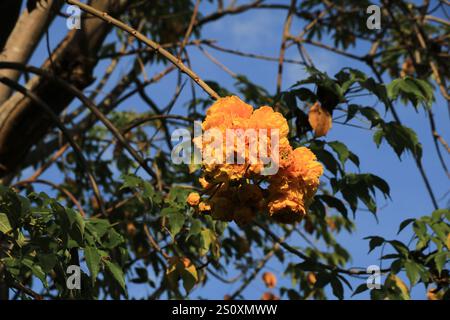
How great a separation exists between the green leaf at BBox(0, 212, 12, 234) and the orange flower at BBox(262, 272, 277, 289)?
3627mm

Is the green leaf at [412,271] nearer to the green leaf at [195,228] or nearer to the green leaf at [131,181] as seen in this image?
the green leaf at [195,228]

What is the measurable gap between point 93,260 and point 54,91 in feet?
5.79

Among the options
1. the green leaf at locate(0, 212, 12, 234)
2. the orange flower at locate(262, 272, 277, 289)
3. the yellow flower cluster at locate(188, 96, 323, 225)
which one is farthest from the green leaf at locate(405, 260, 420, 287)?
the orange flower at locate(262, 272, 277, 289)

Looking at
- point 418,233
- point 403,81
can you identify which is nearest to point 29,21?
point 403,81

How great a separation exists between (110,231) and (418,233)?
1.31 m

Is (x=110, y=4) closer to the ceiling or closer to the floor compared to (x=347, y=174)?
closer to the ceiling

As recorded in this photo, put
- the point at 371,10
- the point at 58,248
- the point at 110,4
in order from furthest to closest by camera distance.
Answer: the point at 371,10, the point at 110,4, the point at 58,248

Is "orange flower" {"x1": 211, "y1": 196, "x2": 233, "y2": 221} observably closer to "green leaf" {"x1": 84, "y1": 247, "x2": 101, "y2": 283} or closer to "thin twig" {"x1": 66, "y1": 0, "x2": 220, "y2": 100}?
"thin twig" {"x1": 66, "y1": 0, "x2": 220, "y2": 100}

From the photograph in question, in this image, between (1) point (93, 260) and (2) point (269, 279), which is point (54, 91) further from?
(2) point (269, 279)

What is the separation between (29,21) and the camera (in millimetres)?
4273

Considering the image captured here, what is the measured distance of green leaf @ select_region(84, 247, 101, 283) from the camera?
2.50 meters

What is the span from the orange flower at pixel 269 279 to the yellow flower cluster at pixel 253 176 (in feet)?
13.0
